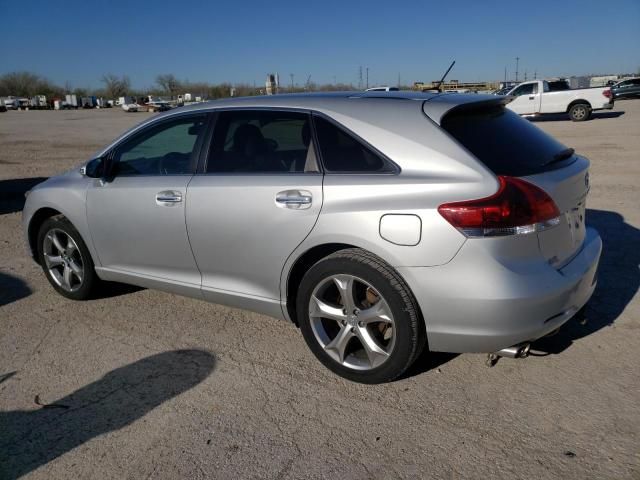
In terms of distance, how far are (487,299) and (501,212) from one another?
0.43 m

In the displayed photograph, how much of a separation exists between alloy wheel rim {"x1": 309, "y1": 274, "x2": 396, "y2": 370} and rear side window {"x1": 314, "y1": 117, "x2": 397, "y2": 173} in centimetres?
62

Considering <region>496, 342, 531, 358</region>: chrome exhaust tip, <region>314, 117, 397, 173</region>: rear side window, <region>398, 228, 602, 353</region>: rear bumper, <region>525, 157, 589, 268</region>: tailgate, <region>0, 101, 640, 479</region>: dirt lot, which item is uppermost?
<region>314, 117, 397, 173</region>: rear side window

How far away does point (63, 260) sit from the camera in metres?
4.59

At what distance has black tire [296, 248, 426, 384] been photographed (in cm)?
284

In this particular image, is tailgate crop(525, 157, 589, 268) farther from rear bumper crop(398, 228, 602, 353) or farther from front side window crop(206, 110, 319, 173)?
front side window crop(206, 110, 319, 173)

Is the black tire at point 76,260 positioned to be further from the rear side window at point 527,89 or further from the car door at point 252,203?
the rear side window at point 527,89

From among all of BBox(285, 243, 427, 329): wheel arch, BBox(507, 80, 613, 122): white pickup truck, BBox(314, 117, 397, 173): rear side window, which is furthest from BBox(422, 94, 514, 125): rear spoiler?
BBox(507, 80, 613, 122): white pickup truck

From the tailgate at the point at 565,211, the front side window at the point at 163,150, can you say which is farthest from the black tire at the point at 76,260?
the tailgate at the point at 565,211

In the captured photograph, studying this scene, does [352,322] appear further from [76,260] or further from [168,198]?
[76,260]

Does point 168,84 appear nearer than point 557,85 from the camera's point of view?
No

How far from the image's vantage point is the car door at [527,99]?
77.0ft

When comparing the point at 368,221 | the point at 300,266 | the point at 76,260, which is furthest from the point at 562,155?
the point at 76,260

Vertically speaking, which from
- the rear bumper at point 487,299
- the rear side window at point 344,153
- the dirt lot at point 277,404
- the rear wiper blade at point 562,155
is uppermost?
the rear side window at point 344,153

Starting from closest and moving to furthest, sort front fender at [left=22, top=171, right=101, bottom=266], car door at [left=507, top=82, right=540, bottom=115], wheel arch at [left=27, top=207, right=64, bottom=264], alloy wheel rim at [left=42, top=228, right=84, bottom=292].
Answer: front fender at [left=22, top=171, right=101, bottom=266], alloy wheel rim at [left=42, top=228, right=84, bottom=292], wheel arch at [left=27, top=207, right=64, bottom=264], car door at [left=507, top=82, right=540, bottom=115]
